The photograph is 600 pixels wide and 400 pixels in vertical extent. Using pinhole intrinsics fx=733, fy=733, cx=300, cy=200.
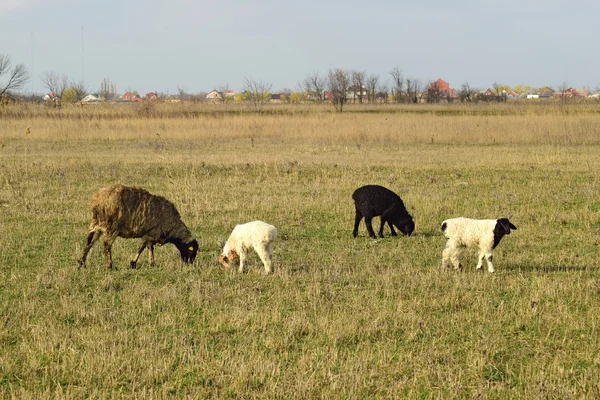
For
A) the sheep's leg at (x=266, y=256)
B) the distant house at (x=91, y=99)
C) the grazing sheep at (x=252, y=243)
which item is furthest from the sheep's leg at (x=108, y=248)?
the distant house at (x=91, y=99)

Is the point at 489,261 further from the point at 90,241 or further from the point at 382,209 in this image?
the point at 90,241

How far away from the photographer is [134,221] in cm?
1122

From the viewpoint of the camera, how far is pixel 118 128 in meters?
40.2

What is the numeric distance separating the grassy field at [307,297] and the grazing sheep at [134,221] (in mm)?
354

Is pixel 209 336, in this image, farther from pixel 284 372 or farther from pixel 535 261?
pixel 535 261

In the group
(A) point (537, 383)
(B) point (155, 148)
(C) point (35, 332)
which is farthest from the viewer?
(B) point (155, 148)

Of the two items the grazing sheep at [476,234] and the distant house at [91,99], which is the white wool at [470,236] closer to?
the grazing sheep at [476,234]

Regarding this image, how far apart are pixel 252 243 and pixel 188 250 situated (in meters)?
1.47

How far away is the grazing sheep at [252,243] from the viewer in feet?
35.0

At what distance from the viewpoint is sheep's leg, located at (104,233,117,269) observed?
1105 cm

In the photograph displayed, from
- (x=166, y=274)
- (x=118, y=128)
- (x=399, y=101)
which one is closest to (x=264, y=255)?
(x=166, y=274)

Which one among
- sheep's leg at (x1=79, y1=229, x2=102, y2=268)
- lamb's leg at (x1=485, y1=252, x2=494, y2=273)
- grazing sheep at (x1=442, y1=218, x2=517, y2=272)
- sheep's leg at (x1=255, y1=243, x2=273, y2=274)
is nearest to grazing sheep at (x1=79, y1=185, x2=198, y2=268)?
sheep's leg at (x1=79, y1=229, x2=102, y2=268)

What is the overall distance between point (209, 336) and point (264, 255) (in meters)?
2.91

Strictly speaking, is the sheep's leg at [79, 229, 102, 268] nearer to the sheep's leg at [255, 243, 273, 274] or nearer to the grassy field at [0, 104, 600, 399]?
the grassy field at [0, 104, 600, 399]
